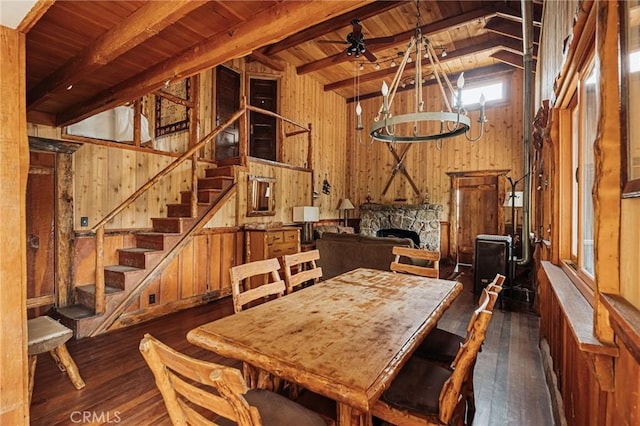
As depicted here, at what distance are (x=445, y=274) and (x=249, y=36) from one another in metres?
5.78

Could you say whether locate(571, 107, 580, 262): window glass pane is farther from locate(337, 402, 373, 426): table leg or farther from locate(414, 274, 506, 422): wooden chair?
locate(337, 402, 373, 426): table leg

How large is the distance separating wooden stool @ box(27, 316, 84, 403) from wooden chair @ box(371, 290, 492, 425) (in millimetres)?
2168

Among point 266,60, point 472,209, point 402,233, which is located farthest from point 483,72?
point 266,60

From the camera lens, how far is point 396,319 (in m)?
1.58

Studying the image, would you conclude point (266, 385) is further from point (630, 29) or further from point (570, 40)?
point (570, 40)

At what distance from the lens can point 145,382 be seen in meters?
2.34

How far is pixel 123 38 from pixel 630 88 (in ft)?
7.95

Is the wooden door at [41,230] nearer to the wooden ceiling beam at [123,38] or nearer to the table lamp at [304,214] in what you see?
the wooden ceiling beam at [123,38]

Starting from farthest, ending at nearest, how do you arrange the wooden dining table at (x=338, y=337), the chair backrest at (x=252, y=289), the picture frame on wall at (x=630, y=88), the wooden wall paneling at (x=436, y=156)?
the wooden wall paneling at (x=436, y=156) → the chair backrest at (x=252, y=289) → the wooden dining table at (x=338, y=337) → the picture frame on wall at (x=630, y=88)

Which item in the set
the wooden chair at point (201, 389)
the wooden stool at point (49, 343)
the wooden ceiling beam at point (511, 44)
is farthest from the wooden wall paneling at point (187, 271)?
the wooden ceiling beam at point (511, 44)

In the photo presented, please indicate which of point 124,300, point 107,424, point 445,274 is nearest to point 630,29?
point 107,424

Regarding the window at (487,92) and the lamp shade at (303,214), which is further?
the window at (487,92)

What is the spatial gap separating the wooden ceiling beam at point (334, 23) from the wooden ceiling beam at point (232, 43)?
356 centimetres

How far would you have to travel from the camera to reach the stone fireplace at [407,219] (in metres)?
7.36
